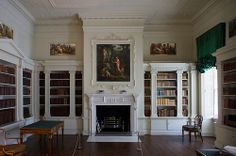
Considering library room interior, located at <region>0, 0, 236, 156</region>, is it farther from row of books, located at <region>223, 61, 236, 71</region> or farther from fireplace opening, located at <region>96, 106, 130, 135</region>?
row of books, located at <region>223, 61, 236, 71</region>

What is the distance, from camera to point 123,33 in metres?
10.3

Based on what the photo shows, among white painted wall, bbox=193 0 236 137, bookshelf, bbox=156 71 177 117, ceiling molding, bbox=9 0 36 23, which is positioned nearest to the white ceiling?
ceiling molding, bbox=9 0 36 23

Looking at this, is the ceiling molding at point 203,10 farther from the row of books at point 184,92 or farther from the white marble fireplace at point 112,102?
the white marble fireplace at point 112,102

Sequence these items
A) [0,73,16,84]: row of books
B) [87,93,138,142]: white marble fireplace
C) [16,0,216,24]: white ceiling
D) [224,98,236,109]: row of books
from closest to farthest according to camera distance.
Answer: [224,98,236,109]: row of books → [0,73,16,84]: row of books → [16,0,216,24]: white ceiling → [87,93,138,142]: white marble fireplace

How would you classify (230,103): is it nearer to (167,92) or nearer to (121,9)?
(167,92)

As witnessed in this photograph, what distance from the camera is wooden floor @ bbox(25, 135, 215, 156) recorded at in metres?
7.26

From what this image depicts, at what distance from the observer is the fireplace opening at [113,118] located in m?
10.4

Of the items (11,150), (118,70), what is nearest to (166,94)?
(118,70)

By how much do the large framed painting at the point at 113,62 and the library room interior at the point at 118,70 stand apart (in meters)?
0.04

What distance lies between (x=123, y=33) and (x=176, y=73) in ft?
8.84

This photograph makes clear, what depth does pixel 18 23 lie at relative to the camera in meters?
9.29

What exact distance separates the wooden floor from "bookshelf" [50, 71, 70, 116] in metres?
1.47

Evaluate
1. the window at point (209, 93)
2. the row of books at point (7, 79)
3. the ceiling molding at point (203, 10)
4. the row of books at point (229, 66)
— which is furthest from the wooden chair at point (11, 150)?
the ceiling molding at point (203, 10)

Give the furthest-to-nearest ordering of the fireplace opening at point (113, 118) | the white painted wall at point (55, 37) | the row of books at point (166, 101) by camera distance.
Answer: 1. the white painted wall at point (55, 37)
2. the row of books at point (166, 101)
3. the fireplace opening at point (113, 118)
